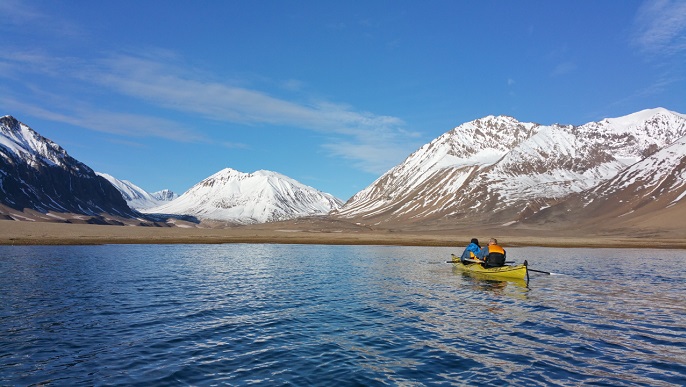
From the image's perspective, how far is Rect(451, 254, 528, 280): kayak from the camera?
Answer: 3891cm

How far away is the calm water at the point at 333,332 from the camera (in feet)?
49.1

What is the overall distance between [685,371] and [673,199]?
747 ft

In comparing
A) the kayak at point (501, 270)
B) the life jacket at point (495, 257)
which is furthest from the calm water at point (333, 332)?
the life jacket at point (495, 257)

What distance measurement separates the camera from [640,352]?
17.8 m

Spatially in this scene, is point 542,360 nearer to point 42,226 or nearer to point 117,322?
point 117,322

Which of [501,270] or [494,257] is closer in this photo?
[501,270]

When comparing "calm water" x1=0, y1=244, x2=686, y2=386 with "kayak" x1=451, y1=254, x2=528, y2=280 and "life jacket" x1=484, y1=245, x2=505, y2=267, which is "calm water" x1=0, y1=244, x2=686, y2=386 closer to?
"kayak" x1=451, y1=254, x2=528, y2=280

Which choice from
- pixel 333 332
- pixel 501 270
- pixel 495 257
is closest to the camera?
pixel 333 332

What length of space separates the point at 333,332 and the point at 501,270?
82.8 feet

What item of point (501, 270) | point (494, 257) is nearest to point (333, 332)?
point (501, 270)

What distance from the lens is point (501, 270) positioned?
41000 mm

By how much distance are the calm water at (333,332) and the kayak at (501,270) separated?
1492 millimetres

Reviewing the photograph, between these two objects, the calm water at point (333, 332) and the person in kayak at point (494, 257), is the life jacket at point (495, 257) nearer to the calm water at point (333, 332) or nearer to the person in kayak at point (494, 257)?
the person in kayak at point (494, 257)

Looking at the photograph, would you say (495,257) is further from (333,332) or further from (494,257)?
(333,332)
